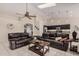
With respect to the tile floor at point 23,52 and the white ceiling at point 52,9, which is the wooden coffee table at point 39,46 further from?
the white ceiling at point 52,9

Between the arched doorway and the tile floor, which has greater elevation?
the arched doorway

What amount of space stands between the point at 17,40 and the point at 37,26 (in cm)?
48

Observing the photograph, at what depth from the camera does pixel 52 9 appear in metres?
2.65

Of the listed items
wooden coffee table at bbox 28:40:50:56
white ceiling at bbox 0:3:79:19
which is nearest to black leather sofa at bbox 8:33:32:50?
wooden coffee table at bbox 28:40:50:56

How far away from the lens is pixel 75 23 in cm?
260

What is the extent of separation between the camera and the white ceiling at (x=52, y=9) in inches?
102

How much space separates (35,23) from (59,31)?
1.64 feet

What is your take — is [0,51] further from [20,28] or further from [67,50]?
[67,50]

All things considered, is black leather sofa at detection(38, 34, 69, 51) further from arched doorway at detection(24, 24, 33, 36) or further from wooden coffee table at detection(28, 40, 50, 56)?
arched doorway at detection(24, 24, 33, 36)

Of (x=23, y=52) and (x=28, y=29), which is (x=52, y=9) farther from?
(x=23, y=52)

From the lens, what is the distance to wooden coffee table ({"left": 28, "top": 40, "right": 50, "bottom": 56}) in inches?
102

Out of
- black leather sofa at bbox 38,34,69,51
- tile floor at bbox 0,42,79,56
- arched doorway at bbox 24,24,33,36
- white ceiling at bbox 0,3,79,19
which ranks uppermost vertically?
white ceiling at bbox 0,3,79,19

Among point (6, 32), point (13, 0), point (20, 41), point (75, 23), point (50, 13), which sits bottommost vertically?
point (20, 41)

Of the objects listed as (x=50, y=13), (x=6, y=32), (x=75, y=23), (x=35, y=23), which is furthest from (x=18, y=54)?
(x=75, y=23)
